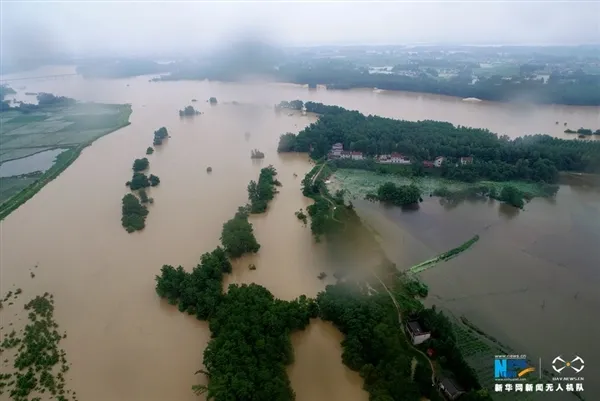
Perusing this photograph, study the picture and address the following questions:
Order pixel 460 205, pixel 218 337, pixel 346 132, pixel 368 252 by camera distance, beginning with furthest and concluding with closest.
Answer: pixel 346 132 → pixel 460 205 → pixel 368 252 → pixel 218 337

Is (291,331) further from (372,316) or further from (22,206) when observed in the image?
(22,206)

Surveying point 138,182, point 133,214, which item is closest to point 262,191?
point 133,214

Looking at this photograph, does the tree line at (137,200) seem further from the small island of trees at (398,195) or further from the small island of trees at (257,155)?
the small island of trees at (398,195)

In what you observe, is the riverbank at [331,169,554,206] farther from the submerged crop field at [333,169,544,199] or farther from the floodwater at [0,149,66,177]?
the floodwater at [0,149,66,177]

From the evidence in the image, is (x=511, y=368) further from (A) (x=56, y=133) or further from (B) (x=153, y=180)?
(A) (x=56, y=133)

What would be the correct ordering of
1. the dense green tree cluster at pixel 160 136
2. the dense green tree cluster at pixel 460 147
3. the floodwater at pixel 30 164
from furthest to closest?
the dense green tree cluster at pixel 160 136
the floodwater at pixel 30 164
the dense green tree cluster at pixel 460 147

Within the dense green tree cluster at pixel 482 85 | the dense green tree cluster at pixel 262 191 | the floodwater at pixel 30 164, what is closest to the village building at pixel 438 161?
the dense green tree cluster at pixel 262 191

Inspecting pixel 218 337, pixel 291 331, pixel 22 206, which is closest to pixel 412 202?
pixel 291 331
